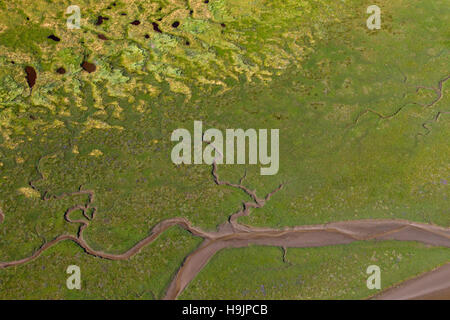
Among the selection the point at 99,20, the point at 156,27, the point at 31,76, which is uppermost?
the point at 99,20

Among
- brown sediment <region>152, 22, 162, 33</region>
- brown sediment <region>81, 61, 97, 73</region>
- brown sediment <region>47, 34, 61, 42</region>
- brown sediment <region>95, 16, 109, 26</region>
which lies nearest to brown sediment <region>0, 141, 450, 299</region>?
brown sediment <region>81, 61, 97, 73</region>

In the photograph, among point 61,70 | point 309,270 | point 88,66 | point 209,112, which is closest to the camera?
point 309,270

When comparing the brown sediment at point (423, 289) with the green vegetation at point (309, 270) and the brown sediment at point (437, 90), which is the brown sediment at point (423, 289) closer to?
the green vegetation at point (309, 270)

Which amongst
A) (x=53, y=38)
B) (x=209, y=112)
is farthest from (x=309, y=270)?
(x=53, y=38)

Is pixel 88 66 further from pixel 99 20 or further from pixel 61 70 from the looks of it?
pixel 99 20

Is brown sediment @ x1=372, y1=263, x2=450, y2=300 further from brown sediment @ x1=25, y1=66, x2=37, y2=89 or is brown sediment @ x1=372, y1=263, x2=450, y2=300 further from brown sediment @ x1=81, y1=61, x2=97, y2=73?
brown sediment @ x1=25, y1=66, x2=37, y2=89
